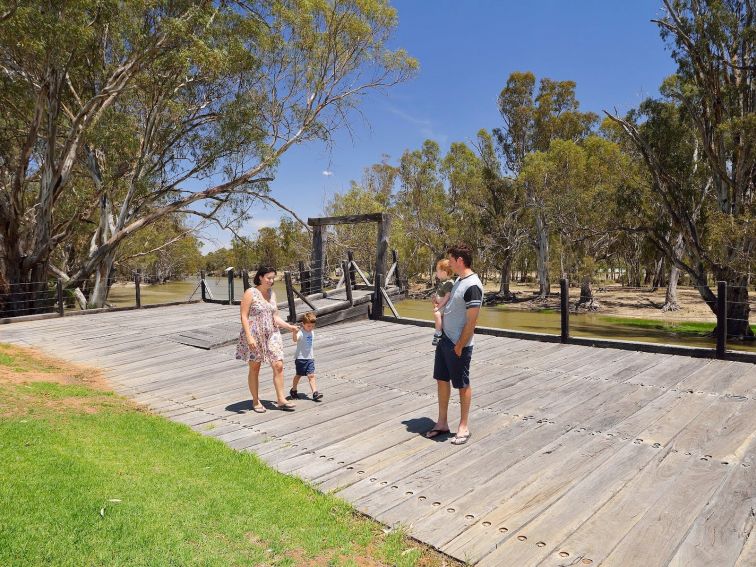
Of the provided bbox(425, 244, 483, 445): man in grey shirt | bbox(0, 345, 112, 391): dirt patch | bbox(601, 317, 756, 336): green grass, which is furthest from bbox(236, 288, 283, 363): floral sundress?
bbox(601, 317, 756, 336): green grass

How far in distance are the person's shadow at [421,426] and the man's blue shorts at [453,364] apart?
57 centimetres

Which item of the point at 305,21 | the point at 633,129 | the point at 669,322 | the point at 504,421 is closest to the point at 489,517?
the point at 504,421

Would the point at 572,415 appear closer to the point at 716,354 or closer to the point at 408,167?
the point at 716,354

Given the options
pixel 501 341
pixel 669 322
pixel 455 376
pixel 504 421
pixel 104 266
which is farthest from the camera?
pixel 669 322

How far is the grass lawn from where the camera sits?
2875mm

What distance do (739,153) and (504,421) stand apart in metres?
18.9

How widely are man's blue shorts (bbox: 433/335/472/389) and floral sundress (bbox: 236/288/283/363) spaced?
1.94 metres

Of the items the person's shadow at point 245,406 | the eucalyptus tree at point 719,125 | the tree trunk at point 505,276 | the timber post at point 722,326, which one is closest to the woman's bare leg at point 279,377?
the person's shadow at point 245,406

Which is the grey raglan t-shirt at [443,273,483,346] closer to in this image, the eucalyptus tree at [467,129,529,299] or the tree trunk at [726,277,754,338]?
the tree trunk at [726,277,754,338]

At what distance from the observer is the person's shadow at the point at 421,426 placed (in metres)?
4.77

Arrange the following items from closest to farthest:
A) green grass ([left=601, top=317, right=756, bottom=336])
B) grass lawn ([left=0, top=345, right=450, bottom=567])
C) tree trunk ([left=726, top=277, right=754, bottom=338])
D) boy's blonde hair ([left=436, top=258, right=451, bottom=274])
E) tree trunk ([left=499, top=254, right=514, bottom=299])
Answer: grass lawn ([left=0, top=345, right=450, bottom=567]) → boy's blonde hair ([left=436, top=258, right=451, bottom=274]) → tree trunk ([left=726, top=277, right=754, bottom=338]) → green grass ([left=601, top=317, right=756, bottom=336]) → tree trunk ([left=499, top=254, right=514, bottom=299])

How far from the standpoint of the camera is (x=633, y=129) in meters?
19.6

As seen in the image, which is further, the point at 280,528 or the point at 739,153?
the point at 739,153

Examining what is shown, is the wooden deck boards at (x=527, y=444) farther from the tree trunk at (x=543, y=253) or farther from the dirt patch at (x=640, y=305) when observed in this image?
the tree trunk at (x=543, y=253)
